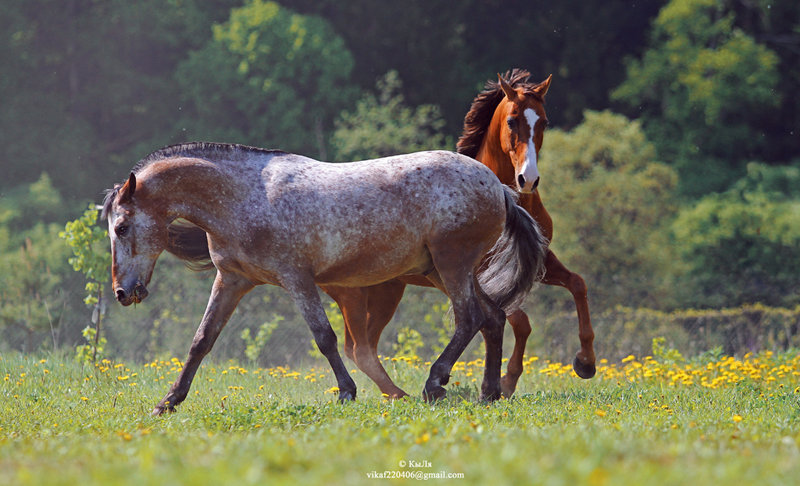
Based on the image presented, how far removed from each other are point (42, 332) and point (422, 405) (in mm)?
9499

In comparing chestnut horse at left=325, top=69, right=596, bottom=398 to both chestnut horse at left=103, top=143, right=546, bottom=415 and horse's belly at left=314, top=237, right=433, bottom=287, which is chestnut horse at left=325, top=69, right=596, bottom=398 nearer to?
chestnut horse at left=103, top=143, right=546, bottom=415

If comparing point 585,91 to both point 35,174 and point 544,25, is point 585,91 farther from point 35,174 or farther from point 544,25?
point 35,174

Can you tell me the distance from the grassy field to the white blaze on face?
5.92 feet

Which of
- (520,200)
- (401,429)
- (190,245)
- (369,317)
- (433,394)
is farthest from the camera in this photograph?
(369,317)

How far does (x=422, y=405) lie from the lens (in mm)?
6453

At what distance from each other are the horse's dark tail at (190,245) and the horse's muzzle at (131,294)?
747mm

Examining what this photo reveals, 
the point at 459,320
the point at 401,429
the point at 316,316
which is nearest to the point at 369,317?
the point at 459,320

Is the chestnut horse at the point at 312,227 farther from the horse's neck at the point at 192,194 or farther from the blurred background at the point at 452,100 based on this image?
the blurred background at the point at 452,100

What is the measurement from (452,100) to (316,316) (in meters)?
22.0

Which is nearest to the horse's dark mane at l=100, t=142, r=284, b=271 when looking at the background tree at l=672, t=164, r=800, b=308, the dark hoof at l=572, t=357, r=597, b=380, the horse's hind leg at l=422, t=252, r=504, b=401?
the horse's hind leg at l=422, t=252, r=504, b=401

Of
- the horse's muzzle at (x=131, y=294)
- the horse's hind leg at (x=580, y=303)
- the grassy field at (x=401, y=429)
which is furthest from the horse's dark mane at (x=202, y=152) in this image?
the horse's hind leg at (x=580, y=303)

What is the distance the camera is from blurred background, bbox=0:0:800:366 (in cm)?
2158

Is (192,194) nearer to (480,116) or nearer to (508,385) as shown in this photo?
(480,116)

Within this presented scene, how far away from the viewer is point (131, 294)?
686 cm
